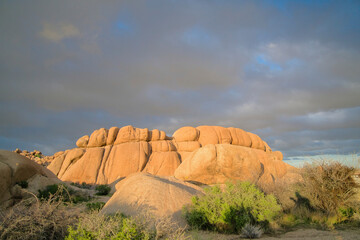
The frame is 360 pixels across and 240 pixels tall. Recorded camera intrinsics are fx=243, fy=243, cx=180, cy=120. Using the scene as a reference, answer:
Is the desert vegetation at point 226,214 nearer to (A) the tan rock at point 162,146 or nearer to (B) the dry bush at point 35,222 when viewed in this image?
(B) the dry bush at point 35,222

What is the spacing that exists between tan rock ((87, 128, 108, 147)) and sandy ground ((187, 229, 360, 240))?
1262 inches

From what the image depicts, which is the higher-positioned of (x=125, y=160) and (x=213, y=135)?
(x=213, y=135)

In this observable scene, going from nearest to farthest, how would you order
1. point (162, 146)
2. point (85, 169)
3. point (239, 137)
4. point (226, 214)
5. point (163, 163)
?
point (226, 214) → point (85, 169) → point (163, 163) → point (162, 146) → point (239, 137)

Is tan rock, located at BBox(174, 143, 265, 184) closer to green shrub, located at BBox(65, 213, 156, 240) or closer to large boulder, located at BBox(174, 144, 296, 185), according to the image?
→ large boulder, located at BBox(174, 144, 296, 185)

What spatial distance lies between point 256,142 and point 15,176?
34.1m

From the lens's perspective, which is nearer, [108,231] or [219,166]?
[108,231]

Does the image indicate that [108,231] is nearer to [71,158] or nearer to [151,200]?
[151,200]

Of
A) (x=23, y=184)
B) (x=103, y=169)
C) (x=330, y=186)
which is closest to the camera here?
(x=330, y=186)

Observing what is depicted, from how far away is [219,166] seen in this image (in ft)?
67.9

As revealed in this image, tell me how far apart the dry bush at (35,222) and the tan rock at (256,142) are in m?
37.6

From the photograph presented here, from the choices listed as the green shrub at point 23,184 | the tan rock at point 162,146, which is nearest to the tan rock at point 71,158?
the tan rock at point 162,146

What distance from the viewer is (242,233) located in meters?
9.07

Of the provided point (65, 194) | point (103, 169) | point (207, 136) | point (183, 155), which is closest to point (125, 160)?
point (103, 169)

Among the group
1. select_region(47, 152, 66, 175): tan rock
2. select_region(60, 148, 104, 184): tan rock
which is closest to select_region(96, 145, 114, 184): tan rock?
select_region(60, 148, 104, 184): tan rock
